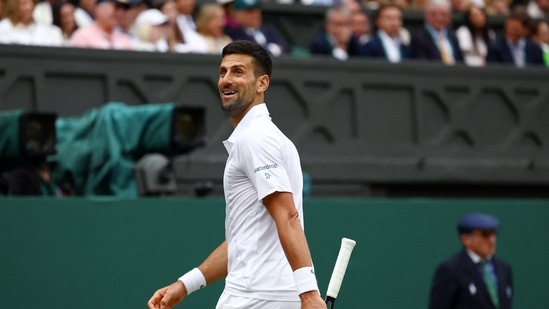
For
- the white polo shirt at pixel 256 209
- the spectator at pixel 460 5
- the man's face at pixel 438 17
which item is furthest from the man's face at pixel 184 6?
the white polo shirt at pixel 256 209

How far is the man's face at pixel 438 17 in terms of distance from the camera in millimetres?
14977

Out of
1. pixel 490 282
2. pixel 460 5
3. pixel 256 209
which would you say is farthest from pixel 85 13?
pixel 256 209

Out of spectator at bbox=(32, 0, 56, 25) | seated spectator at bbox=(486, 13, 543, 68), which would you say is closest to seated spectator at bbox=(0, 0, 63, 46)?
spectator at bbox=(32, 0, 56, 25)

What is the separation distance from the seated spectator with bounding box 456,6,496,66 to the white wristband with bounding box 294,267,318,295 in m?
10.8

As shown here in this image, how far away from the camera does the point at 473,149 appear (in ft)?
46.6

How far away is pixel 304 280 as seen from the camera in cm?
488

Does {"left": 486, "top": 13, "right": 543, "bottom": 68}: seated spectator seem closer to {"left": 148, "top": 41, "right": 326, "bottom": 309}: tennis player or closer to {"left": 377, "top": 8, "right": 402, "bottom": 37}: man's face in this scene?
{"left": 377, "top": 8, "right": 402, "bottom": 37}: man's face

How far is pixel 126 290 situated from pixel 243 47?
15.6 feet

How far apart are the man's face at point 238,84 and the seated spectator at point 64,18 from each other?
7.18m

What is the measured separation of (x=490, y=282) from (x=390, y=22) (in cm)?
624

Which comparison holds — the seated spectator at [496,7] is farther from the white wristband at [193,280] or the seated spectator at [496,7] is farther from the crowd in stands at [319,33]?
the white wristband at [193,280]

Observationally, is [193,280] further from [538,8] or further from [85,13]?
[538,8]

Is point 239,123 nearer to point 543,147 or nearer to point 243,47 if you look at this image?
point 243,47

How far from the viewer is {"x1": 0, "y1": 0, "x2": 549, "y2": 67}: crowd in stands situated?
12.3 meters
